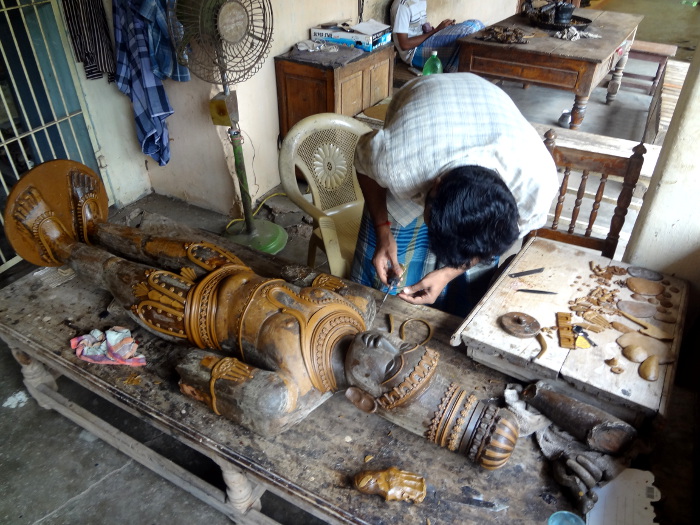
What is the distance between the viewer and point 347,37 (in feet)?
13.3

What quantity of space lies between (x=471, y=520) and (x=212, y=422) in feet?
2.90

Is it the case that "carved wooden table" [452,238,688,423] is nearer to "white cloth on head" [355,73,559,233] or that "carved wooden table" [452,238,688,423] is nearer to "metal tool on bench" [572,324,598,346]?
"metal tool on bench" [572,324,598,346]

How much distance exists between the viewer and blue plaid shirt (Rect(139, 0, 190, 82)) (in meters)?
3.11

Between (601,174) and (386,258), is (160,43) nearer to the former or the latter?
(386,258)

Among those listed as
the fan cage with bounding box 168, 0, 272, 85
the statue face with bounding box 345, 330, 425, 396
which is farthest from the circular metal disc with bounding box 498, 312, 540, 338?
the fan cage with bounding box 168, 0, 272, 85

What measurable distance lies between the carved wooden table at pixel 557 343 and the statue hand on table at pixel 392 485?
0.49 meters

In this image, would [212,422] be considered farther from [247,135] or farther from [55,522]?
[247,135]

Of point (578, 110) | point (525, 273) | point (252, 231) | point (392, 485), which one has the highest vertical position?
point (525, 273)

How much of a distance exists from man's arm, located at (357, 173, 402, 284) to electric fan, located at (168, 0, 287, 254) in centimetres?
144

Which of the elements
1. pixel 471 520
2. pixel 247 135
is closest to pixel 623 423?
pixel 471 520

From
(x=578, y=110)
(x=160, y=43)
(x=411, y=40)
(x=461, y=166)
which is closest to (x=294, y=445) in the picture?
(x=461, y=166)

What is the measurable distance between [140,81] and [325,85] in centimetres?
130

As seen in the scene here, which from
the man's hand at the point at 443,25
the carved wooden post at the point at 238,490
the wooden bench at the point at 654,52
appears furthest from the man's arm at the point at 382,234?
the wooden bench at the point at 654,52

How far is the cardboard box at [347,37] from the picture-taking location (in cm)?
403
